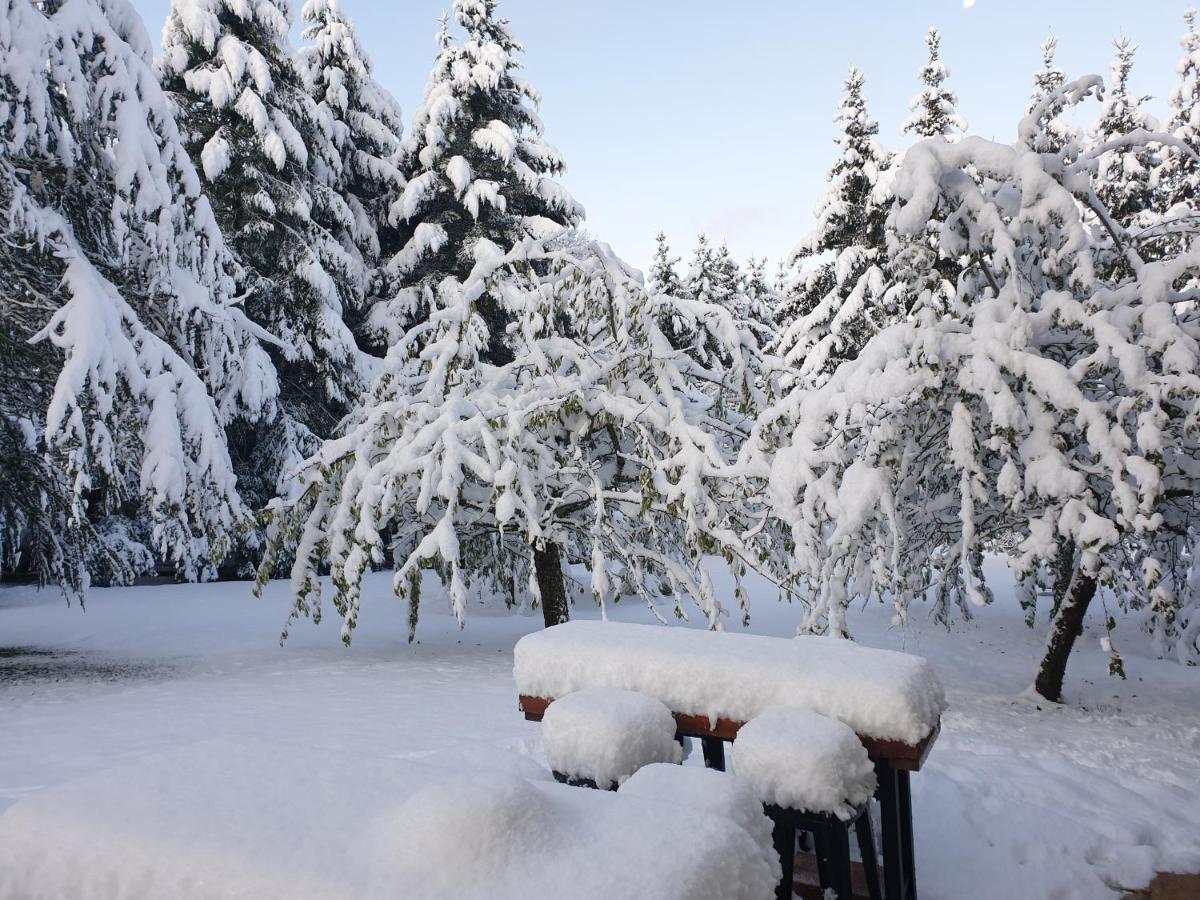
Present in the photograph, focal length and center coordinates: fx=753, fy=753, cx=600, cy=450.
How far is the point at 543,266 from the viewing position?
1720cm

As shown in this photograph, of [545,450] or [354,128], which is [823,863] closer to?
[545,450]

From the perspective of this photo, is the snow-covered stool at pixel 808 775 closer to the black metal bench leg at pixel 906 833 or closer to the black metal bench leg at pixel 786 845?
the black metal bench leg at pixel 786 845

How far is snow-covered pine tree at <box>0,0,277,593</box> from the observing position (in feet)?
20.7

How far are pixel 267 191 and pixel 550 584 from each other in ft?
37.6

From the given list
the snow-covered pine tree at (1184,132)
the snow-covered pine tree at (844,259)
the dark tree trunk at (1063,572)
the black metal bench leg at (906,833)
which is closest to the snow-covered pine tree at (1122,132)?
the snow-covered pine tree at (1184,132)

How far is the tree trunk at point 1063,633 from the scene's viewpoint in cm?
689

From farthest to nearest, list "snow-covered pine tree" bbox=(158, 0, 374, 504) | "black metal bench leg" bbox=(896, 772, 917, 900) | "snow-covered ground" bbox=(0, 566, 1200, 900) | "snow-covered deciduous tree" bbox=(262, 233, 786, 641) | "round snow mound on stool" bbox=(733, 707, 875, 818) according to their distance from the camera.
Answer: "snow-covered pine tree" bbox=(158, 0, 374, 504)
"snow-covered deciduous tree" bbox=(262, 233, 786, 641)
"black metal bench leg" bbox=(896, 772, 917, 900)
"round snow mound on stool" bbox=(733, 707, 875, 818)
"snow-covered ground" bbox=(0, 566, 1200, 900)

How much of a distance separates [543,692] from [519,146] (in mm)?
17522

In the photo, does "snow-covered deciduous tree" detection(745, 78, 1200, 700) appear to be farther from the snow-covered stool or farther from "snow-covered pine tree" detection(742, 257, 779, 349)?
"snow-covered pine tree" detection(742, 257, 779, 349)

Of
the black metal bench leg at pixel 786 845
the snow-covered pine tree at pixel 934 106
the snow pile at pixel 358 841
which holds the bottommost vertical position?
the black metal bench leg at pixel 786 845

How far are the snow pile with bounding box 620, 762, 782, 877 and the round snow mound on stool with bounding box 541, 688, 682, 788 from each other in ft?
1.57

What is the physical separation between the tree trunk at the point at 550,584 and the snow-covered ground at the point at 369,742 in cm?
83

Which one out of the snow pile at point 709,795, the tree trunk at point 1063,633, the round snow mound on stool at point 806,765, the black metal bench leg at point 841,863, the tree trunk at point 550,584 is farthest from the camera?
the tree trunk at point 550,584

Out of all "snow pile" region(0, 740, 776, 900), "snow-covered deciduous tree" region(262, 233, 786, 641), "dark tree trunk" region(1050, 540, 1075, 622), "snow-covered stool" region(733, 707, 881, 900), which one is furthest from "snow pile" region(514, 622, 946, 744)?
"dark tree trunk" region(1050, 540, 1075, 622)
